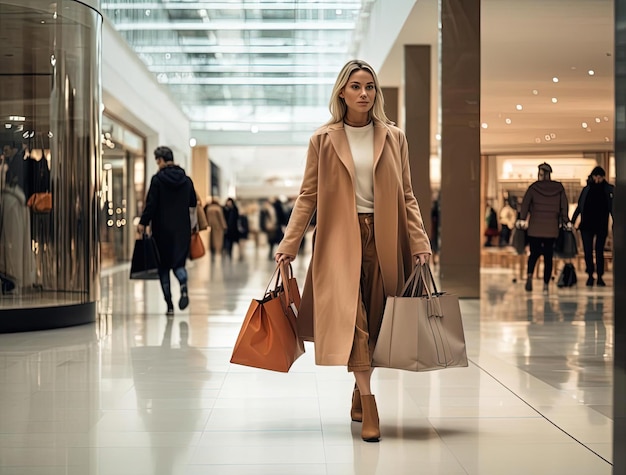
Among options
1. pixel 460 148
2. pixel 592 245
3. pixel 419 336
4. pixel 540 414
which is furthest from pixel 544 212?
pixel 419 336

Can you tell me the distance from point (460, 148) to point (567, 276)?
2.53m

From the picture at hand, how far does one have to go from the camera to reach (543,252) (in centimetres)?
1350

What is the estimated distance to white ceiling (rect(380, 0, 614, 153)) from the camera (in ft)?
39.7

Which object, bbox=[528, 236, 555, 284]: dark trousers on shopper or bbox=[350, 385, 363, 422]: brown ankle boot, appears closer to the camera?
bbox=[350, 385, 363, 422]: brown ankle boot

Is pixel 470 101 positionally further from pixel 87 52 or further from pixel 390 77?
pixel 390 77

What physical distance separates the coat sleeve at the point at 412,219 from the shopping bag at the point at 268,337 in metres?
0.66

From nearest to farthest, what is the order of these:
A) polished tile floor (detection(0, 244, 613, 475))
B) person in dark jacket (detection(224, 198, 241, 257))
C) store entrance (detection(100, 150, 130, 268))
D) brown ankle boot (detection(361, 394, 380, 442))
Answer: polished tile floor (detection(0, 244, 613, 475)) → brown ankle boot (detection(361, 394, 380, 442)) → store entrance (detection(100, 150, 130, 268)) → person in dark jacket (detection(224, 198, 241, 257))

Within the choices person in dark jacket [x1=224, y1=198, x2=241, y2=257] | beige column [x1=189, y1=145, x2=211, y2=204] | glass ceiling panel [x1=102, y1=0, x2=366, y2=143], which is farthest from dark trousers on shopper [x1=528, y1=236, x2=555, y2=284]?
beige column [x1=189, y1=145, x2=211, y2=204]

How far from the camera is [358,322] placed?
15.5 feet

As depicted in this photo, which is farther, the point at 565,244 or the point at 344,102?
the point at 565,244

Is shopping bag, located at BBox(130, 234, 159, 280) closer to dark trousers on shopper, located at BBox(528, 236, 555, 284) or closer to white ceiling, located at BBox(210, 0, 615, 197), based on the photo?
white ceiling, located at BBox(210, 0, 615, 197)

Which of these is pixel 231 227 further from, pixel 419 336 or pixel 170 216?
pixel 419 336

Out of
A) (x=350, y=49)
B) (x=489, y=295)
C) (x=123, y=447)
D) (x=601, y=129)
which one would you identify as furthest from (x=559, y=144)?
(x=350, y=49)

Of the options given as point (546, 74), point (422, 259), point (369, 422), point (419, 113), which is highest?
point (546, 74)
